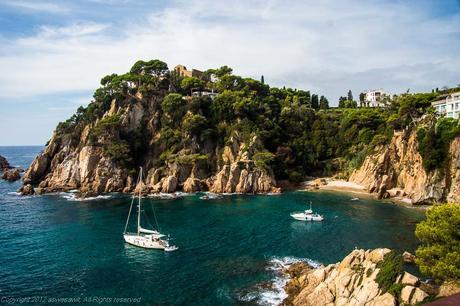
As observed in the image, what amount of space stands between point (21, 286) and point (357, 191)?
73.8m

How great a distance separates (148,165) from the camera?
99.2m

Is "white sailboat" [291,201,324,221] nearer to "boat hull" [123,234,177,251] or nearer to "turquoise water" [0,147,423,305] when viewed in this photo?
"turquoise water" [0,147,423,305]

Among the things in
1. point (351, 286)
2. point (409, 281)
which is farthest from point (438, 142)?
point (409, 281)

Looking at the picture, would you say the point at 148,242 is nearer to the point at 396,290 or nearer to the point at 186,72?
the point at 396,290

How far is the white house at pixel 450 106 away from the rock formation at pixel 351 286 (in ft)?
189

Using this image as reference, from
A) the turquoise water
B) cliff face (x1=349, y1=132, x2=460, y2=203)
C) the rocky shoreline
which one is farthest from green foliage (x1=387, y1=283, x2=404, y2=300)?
cliff face (x1=349, y1=132, x2=460, y2=203)

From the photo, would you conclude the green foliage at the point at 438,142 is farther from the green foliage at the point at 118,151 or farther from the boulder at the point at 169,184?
the green foliage at the point at 118,151

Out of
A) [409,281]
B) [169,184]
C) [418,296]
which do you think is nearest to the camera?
[418,296]

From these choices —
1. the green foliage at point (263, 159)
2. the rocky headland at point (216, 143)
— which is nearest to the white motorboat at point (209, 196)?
the rocky headland at point (216, 143)

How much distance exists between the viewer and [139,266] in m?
44.2

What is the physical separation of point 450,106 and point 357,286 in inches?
2529

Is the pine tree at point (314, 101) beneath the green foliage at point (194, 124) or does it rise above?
above

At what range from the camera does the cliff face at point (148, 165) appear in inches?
3590

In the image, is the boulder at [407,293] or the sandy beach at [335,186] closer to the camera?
the boulder at [407,293]
